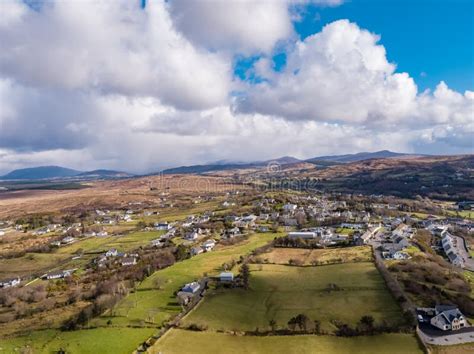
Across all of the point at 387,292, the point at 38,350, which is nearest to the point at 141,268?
the point at 38,350

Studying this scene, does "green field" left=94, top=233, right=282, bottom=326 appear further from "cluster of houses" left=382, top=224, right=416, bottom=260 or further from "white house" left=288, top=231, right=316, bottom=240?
"cluster of houses" left=382, top=224, right=416, bottom=260

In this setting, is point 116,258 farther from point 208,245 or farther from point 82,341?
point 82,341

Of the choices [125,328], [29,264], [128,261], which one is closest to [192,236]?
[128,261]

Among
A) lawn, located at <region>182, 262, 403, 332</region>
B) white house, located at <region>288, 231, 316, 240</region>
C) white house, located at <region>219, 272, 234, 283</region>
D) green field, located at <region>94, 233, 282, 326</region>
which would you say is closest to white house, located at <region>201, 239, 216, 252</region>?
green field, located at <region>94, 233, 282, 326</region>

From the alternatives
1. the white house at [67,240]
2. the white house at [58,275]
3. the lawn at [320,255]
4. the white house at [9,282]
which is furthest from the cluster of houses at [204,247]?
the white house at [67,240]

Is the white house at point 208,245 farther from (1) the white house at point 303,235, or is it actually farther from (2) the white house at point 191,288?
(2) the white house at point 191,288

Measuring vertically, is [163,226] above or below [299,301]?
above
